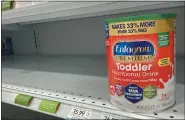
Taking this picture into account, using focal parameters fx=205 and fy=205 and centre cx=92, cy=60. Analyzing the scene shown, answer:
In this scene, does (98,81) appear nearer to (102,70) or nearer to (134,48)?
(102,70)

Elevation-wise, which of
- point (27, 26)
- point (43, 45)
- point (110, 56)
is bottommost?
point (43, 45)

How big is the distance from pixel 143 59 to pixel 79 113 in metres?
0.21

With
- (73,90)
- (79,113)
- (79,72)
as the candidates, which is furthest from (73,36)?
(79,113)

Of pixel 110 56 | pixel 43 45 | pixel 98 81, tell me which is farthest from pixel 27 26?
pixel 110 56

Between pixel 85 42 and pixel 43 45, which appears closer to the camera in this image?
pixel 85 42

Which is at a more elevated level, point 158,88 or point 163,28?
point 163,28

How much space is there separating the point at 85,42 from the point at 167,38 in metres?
0.91

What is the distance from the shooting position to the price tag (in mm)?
467

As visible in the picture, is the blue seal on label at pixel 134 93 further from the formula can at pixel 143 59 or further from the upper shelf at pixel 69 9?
the upper shelf at pixel 69 9

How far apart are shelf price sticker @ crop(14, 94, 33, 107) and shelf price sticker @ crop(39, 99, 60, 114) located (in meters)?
0.05

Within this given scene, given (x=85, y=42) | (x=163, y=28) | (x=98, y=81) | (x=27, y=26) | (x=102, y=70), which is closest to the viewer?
(x=163, y=28)

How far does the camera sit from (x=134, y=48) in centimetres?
37

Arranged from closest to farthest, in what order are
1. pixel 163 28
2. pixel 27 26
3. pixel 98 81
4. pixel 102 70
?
pixel 163 28 < pixel 98 81 < pixel 102 70 < pixel 27 26

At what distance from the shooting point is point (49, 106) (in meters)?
0.53
